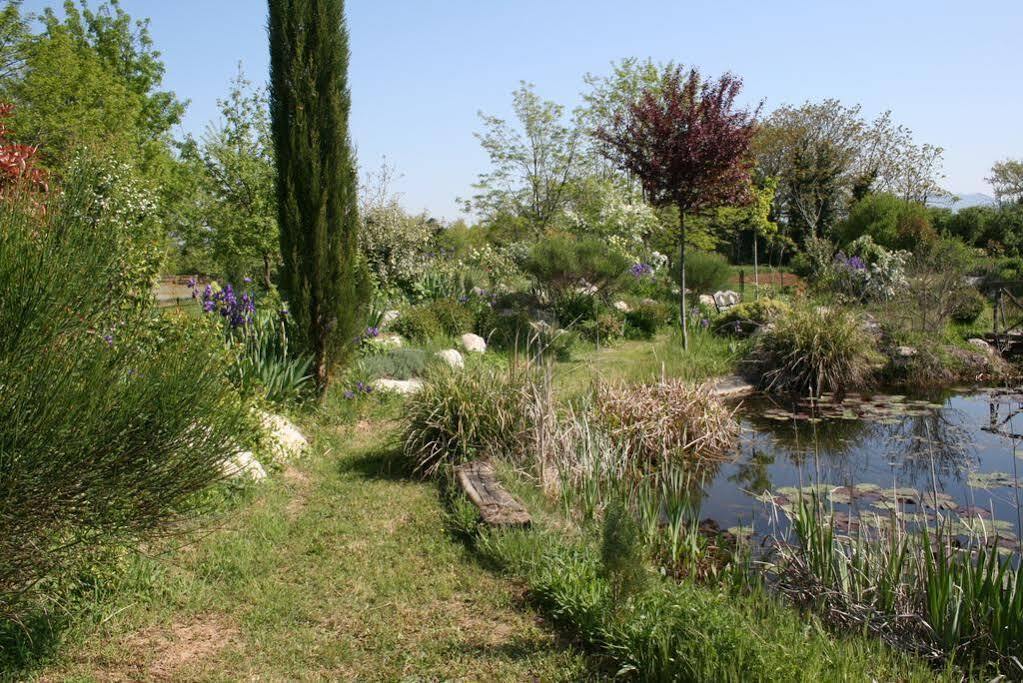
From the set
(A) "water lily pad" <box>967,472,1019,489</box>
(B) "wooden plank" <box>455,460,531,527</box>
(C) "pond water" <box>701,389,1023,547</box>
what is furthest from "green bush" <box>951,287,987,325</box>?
(B) "wooden plank" <box>455,460,531,527</box>

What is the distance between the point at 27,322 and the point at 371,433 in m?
4.51

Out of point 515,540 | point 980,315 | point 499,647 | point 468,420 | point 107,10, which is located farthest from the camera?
point 107,10

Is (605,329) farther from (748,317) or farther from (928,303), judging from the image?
(928,303)

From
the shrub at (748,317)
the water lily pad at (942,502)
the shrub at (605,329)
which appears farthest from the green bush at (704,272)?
the water lily pad at (942,502)

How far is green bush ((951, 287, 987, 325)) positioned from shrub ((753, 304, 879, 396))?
3.78 m

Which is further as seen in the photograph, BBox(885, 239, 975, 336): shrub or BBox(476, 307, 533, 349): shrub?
BBox(476, 307, 533, 349): shrub

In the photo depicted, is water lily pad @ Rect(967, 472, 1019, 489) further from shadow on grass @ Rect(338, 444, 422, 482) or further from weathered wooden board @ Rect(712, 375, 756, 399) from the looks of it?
shadow on grass @ Rect(338, 444, 422, 482)

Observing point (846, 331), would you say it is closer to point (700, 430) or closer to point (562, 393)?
point (700, 430)

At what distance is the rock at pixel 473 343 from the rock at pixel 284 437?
3953mm

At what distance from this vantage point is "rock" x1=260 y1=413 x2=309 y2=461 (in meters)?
5.81

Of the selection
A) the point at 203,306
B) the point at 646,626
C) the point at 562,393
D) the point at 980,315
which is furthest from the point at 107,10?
the point at 646,626

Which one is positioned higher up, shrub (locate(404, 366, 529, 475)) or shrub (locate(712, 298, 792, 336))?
shrub (locate(712, 298, 792, 336))

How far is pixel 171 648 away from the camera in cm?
322

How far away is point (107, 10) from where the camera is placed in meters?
24.7
